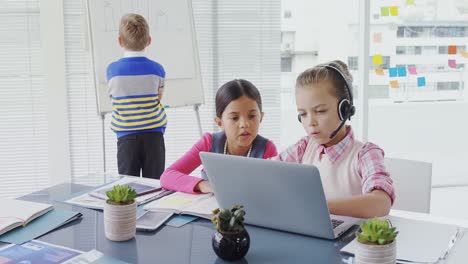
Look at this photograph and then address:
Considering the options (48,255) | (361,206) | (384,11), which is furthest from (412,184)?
(384,11)

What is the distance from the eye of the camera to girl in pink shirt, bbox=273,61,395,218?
140 cm

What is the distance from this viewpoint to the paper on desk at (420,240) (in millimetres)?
1042

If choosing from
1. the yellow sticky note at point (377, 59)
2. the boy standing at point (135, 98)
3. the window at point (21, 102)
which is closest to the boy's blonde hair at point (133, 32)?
the boy standing at point (135, 98)

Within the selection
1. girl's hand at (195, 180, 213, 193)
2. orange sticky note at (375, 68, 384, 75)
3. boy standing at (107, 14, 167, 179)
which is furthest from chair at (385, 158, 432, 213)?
orange sticky note at (375, 68, 384, 75)

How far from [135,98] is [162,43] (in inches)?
21.2

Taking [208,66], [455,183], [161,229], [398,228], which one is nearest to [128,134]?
[208,66]

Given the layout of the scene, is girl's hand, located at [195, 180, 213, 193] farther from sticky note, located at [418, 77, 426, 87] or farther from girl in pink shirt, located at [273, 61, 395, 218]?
sticky note, located at [418, 77, 426, 87]

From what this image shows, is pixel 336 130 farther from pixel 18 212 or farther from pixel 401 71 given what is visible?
pixel 401 71

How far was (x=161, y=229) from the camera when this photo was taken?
1267 mm

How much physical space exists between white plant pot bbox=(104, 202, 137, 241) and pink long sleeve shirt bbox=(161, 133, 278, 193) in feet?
1.26

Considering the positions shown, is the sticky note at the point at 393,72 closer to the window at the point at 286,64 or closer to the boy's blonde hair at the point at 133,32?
the window at the point at 286,64

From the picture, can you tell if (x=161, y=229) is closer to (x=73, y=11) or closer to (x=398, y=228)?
(x=398, y=228)

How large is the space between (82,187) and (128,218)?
57 centimetres

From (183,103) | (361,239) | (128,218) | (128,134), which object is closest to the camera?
(361,239)
